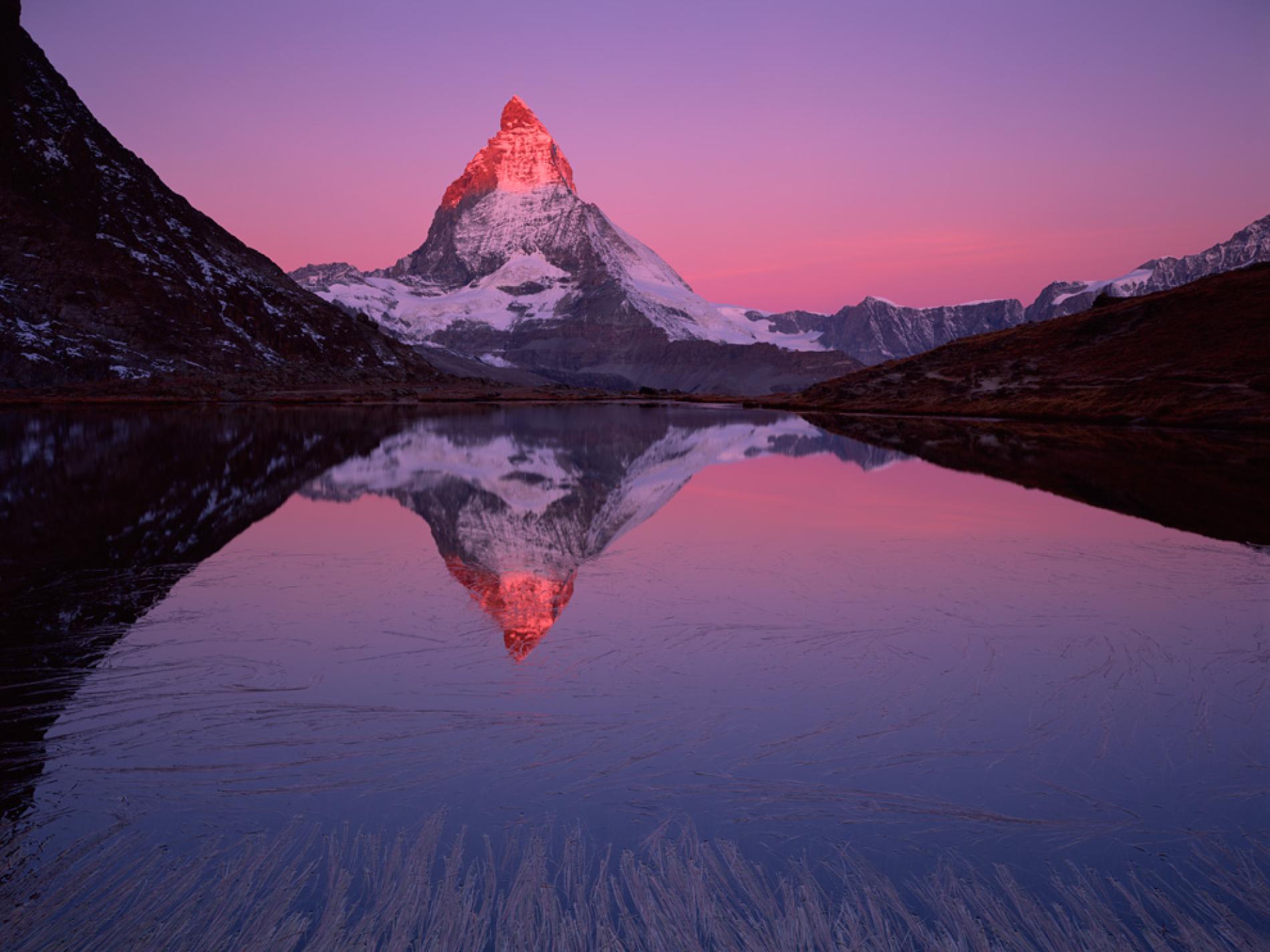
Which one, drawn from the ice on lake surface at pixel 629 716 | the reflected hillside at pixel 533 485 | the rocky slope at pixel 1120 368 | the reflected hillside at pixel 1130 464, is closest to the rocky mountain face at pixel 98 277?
the reflected hillside at pixel 533 485

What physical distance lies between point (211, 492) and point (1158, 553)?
86.9 feet

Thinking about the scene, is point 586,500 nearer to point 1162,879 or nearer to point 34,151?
point 1162,879

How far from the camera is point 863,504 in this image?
2833 centimetres

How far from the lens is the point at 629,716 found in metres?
9.79

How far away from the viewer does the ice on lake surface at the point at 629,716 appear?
6586mm

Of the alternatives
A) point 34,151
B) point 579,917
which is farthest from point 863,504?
point 34,151

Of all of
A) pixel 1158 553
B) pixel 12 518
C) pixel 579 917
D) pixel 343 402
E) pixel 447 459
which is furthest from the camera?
pixel 343 402

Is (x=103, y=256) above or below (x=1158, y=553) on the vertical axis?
above

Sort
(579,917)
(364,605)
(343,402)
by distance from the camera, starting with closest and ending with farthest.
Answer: (579,917) < (364,605) < (343,402)

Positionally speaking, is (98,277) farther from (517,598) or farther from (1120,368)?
(517,598)

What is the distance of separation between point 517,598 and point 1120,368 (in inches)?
3789

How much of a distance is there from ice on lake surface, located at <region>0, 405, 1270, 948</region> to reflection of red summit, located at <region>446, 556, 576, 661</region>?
10 centimetres

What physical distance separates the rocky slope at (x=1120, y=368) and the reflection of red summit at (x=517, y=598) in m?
71.3

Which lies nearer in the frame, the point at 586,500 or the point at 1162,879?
the point at 1162,879
